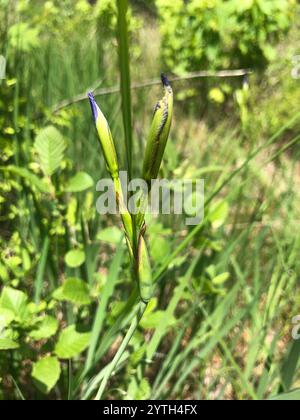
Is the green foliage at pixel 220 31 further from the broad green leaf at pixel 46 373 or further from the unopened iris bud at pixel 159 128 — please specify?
the unopened iris bud at pixel 159 128

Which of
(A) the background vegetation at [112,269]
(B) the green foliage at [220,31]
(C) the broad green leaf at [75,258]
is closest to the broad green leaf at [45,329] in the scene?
(A) the background vegetation at [112,269]

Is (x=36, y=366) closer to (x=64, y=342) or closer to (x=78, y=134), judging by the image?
(x=64, y=342)

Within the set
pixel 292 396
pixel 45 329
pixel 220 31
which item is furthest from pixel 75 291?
pixel 220 31

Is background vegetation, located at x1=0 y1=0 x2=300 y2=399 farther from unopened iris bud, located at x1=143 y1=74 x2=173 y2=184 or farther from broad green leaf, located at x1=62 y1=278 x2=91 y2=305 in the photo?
unopened iris bud, located at x1=143 y1=74 x2=173 y2=184

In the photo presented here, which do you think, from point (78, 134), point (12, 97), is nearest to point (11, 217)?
point (12, 97)

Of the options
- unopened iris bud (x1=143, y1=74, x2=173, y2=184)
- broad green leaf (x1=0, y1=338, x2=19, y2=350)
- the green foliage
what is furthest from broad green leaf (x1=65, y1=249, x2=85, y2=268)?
the green foliage

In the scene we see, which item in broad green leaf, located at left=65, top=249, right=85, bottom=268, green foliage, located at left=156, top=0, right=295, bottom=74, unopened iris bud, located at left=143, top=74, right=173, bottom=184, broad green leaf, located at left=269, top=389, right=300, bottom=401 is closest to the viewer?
unopened iris bud, located at left=143, top=74, right=173, bottom=184
